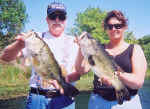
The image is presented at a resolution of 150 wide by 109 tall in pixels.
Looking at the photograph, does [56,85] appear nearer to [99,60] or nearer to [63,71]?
[63,71]

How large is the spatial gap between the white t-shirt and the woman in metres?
0.52

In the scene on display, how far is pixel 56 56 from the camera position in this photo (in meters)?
3.52

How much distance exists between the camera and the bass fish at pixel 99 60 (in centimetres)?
350

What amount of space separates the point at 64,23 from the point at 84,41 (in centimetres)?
45

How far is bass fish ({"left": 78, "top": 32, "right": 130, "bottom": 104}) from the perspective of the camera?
3496 mm

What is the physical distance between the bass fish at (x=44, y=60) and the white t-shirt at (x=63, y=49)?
0.11 metres

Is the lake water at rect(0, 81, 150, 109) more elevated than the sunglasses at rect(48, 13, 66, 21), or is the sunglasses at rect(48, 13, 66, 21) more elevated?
the sunglasses at rect(48, 13, 66, 21)

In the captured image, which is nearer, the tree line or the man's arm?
the man's arm

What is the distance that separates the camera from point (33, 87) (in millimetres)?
3467

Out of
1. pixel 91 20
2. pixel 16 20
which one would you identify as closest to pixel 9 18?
pixel 16 20

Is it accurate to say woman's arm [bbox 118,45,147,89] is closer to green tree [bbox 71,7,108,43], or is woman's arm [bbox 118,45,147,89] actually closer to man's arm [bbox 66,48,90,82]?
man's arm [bbox 66,48,90,82]

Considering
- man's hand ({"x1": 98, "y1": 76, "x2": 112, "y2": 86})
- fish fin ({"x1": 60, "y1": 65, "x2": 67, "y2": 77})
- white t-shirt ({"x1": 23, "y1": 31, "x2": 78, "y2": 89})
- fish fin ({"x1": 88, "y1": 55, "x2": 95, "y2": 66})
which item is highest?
white t-shirt ({"x1": 23, "y1": 31, "x2": 78, "y2": 89})

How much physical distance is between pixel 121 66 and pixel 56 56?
3.48ft

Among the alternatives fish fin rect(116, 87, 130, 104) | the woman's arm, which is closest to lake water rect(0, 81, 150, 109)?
fish fin rect(116, 87, 130, 104)
